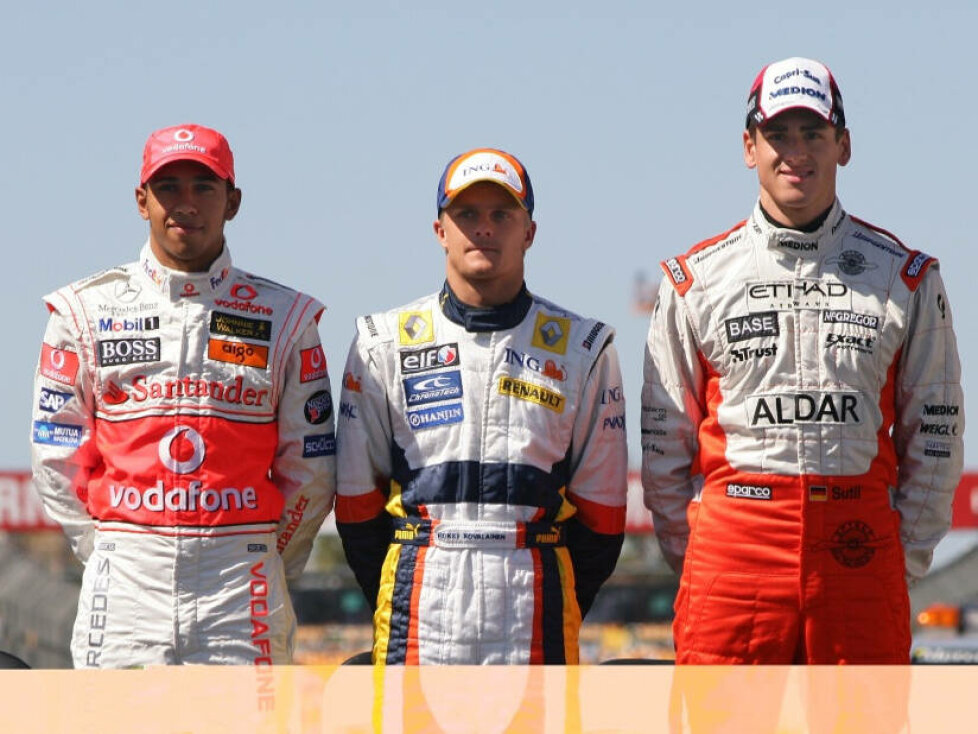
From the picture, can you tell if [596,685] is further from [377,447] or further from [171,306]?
[171,306]

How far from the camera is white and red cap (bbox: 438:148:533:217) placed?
5.34 metres

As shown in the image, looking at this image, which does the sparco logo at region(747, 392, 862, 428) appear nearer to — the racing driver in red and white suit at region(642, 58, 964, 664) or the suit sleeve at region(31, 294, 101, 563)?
the racing driver in red and white suit at region(642, 58, 964, 664)

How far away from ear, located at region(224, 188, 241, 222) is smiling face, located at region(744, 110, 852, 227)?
5.29ft

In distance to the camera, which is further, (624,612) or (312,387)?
(624,612)

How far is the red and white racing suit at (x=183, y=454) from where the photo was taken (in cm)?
525

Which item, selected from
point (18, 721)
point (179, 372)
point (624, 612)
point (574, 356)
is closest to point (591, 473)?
point (574, 356)

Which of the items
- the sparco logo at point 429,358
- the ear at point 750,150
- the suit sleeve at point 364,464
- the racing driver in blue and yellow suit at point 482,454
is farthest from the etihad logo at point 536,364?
the ear at point 750,150

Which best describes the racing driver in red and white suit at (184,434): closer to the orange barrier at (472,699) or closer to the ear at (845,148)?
the orange barrier at (472,699)

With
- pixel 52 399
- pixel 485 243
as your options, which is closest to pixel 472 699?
pixel 485 243

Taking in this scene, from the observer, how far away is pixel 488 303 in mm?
5414

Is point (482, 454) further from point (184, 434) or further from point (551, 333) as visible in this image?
point (184, 434)

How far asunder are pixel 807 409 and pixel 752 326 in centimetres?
30

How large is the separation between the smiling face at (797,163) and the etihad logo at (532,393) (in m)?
0.86

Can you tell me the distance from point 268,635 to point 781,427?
5.41ft
